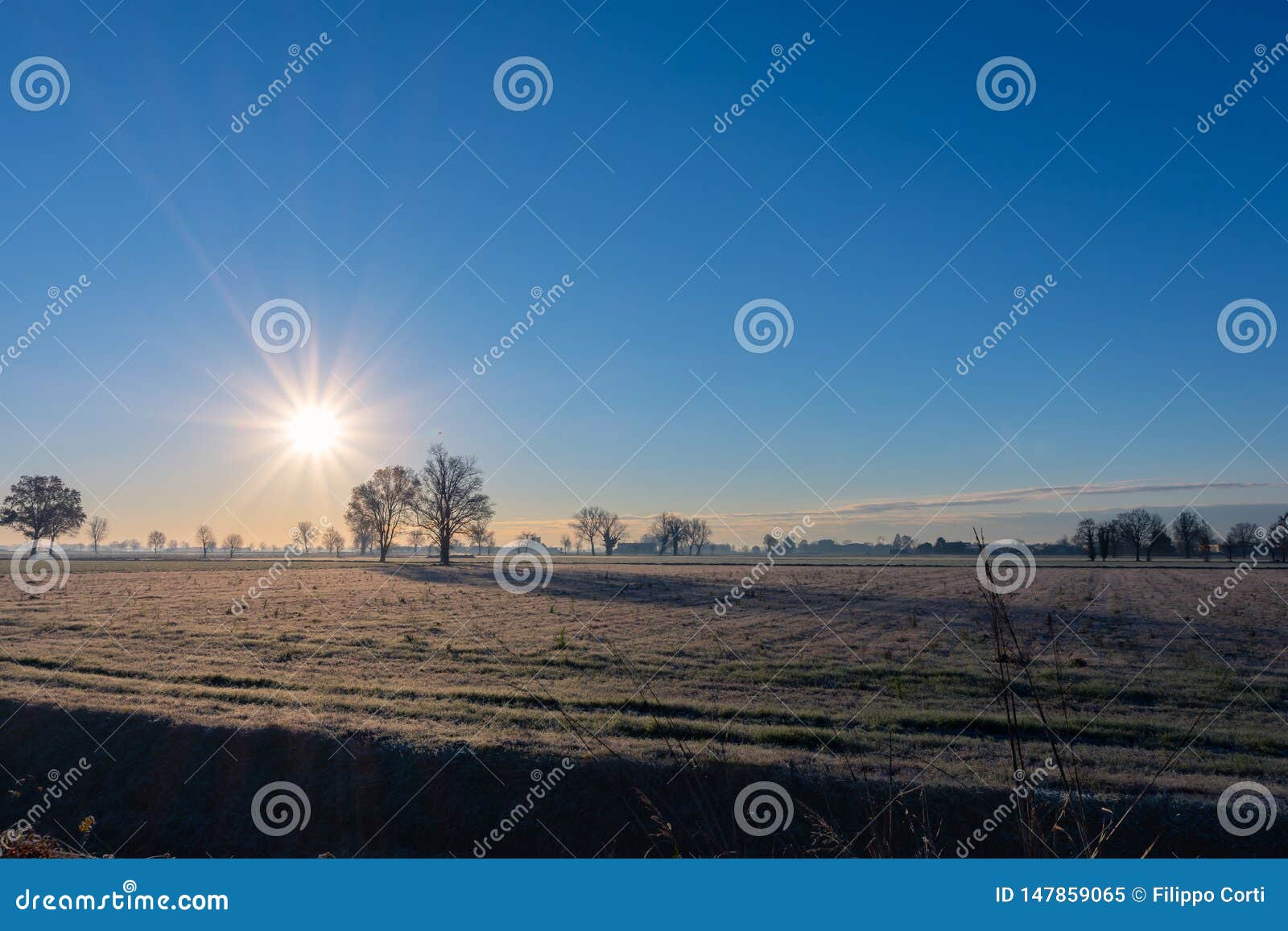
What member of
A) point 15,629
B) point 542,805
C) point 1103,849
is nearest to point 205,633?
point 15,629

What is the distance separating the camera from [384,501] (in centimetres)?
7788

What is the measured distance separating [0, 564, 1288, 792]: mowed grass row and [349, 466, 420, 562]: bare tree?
136ft

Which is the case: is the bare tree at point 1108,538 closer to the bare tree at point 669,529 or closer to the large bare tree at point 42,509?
the bare tree at point 669,529

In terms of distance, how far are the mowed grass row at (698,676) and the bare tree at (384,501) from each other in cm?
4143

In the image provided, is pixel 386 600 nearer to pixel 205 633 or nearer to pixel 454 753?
pixel 205 633

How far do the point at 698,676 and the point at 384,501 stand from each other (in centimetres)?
6755

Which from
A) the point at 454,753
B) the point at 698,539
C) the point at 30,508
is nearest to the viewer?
the point at 454,753

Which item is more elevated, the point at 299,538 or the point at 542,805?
the point at 299,538

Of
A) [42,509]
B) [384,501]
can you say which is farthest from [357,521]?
[42,509]

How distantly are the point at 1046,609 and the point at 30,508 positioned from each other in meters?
107

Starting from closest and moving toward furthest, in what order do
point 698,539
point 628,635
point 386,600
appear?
1. point 628,635
2. point 386,600
3. point 698,539

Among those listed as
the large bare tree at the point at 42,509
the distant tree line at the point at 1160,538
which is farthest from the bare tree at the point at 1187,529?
the large bare tree at the point at 42,509

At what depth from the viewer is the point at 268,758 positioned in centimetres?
1195

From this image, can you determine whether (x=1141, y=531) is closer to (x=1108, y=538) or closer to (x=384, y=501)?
(x=1108, y=538)
